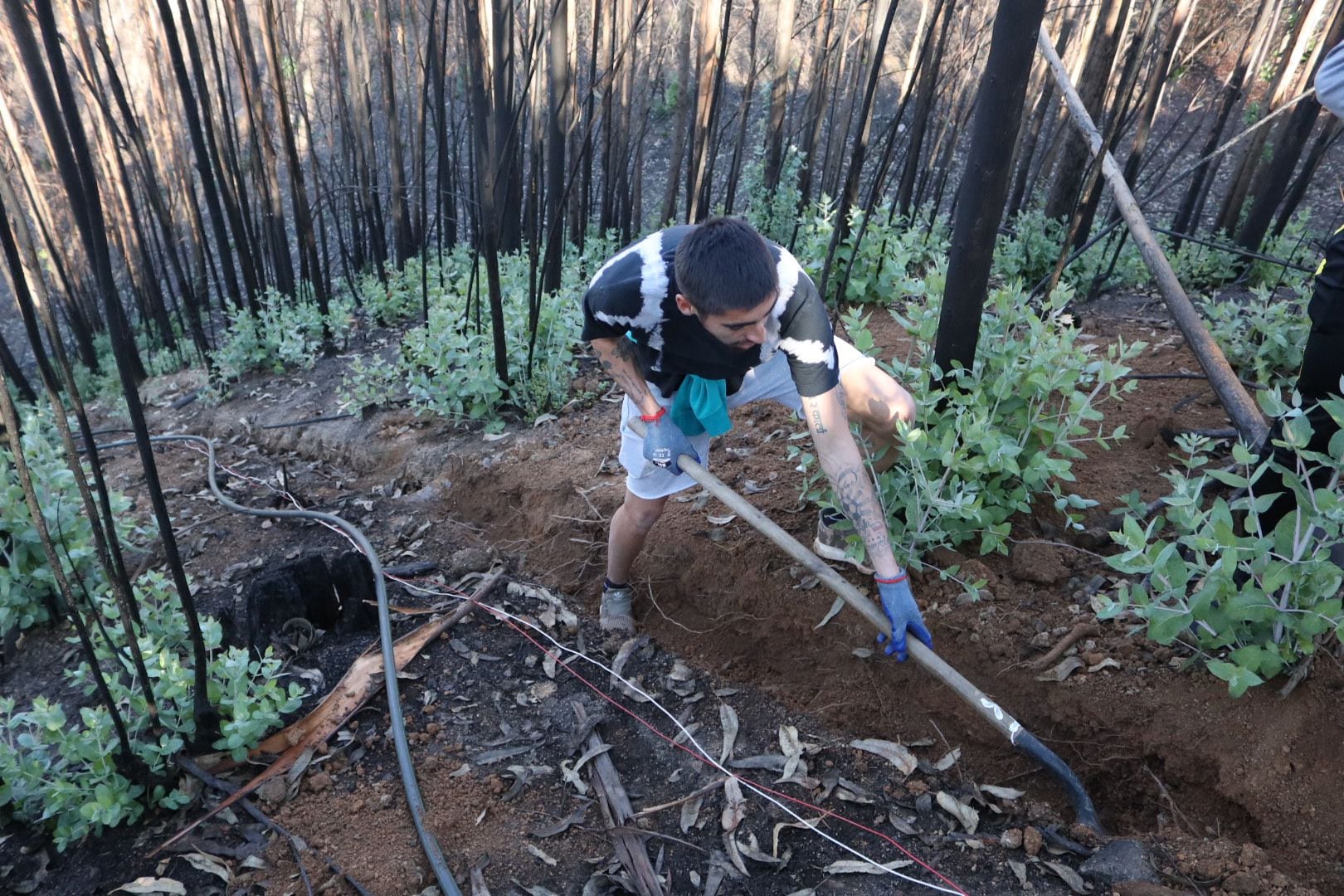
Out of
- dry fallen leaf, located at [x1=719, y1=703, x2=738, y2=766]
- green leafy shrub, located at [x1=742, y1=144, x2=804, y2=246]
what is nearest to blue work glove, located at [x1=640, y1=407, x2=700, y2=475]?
dry fallen leaf, located at [x1=719, y1=703, x2=738, y2=766]

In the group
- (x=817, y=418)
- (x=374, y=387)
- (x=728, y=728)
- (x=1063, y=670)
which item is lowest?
(x=374, y=387)

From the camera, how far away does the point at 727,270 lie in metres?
2.07

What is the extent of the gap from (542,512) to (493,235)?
1320 mm

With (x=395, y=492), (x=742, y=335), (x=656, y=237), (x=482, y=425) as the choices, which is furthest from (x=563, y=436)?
(x=742, y=335)

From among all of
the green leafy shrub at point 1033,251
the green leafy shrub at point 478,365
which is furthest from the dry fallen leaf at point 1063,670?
the green leafy shrub at point 1033,251

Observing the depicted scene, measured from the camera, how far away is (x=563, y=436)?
418cm

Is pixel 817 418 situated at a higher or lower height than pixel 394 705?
higher

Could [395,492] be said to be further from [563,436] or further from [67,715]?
[67,715]

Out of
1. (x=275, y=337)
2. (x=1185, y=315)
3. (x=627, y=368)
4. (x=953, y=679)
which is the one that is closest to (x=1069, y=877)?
(x=953, y=679)

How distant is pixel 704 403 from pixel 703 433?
23 centimetres

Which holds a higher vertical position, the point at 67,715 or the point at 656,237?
the point at 656,237

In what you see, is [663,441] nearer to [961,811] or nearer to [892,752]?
[892,752]

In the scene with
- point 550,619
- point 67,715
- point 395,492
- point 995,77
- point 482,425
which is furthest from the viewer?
point 482,425

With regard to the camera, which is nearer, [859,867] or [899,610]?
[859,867]
